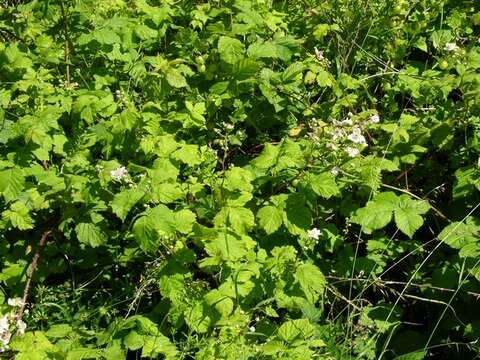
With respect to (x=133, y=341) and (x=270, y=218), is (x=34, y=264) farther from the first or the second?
(x=270, y=218)

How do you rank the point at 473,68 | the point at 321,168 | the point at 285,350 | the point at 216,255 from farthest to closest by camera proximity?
the point at 473,68, the point at 321,168, the point at 216,255, the point at 285,350

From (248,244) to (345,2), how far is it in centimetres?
179

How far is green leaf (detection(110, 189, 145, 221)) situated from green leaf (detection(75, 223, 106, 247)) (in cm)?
32

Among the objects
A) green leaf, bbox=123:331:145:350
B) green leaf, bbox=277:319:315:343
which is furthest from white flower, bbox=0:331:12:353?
green leaf, bbox=277:319:315:343

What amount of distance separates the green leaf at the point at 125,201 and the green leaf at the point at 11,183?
48 cm

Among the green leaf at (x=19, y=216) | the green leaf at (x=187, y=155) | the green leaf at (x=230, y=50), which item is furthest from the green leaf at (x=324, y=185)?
the green leaf at (x=19, y=216)

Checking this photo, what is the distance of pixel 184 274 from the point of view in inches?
93.6

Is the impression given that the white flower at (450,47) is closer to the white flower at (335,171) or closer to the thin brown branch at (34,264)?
A: the white flower at (335,171)

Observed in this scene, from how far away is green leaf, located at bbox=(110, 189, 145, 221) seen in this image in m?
2.28

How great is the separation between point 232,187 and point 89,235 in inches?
25.4

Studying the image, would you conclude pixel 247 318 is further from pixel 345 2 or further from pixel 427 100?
pixel 345 2

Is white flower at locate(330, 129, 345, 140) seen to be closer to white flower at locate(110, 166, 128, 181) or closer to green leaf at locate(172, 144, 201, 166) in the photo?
Result: green leaf at locate(172, 144, 201, 166)

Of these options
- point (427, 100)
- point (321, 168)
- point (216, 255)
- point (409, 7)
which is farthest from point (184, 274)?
point (409, 7)

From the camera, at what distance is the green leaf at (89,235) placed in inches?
101
